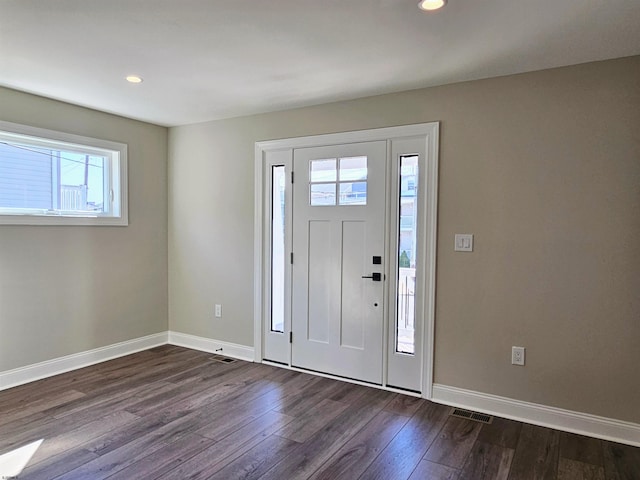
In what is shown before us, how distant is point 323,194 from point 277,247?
740 millimetres

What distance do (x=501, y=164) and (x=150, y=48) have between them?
2490mm

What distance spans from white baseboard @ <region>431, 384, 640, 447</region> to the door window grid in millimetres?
1707

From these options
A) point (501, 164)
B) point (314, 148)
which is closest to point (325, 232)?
point (314, 148)

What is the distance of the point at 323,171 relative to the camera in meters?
3.69

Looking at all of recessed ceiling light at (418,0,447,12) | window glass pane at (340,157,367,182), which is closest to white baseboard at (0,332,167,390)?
window glass pane at (340,157,367,182)

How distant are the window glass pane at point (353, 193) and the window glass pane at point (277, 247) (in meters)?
0.66

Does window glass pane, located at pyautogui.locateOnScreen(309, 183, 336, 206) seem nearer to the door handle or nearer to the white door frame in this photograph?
the white door frame

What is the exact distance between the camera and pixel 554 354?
9.16ft

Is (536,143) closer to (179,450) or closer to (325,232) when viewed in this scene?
(325,232)

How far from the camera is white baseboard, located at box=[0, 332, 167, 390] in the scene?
3.39 meters

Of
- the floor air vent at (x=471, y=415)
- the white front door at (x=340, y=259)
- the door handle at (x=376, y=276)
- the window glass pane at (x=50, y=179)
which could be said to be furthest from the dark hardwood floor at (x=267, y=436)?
the window glass pane at (x=50, y=179)

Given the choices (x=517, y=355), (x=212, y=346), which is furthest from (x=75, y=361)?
(x=517, y=355)

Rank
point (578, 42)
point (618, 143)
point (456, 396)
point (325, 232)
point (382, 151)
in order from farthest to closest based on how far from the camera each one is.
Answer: point (325, 232) < point (382, 151) < point (456, 396) < point (618, 143) < point (578, 42)

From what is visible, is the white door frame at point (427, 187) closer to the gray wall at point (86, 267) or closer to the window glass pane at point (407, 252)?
the window glass pane at point (407, 252)
